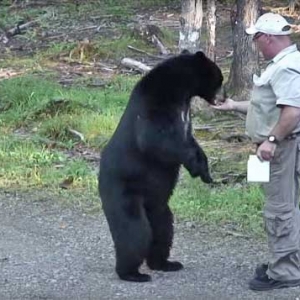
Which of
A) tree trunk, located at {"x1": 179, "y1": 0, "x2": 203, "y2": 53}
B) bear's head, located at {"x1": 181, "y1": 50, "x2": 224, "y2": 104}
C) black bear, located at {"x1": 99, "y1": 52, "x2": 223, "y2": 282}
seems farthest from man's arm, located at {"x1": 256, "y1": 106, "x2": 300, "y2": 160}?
tree trunk, located at {"x1": 179, "y1": 0, "x2": 203, "y2": 53}

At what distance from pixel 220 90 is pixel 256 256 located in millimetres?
1317

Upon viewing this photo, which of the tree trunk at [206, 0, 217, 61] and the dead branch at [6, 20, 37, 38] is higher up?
the tree trunk at [206, 0, 217, 61]

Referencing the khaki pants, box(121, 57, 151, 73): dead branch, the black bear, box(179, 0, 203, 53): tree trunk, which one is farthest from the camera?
box(121, 57, 151, 73): dead branch

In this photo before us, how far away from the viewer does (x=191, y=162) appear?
6.20 m

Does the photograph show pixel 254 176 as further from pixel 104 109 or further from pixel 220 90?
pixel 104 109

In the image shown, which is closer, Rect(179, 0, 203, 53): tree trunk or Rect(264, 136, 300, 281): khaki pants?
Rect(264, 136, 300, 281): khaki pants

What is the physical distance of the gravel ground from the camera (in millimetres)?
6168

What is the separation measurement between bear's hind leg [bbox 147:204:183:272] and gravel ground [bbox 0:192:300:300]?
0.07 meters

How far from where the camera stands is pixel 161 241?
Result: 6574mm

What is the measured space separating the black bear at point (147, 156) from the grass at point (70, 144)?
67.4 inches

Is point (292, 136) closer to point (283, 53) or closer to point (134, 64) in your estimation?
point (283, 53)

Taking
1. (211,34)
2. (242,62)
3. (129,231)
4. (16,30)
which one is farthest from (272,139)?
(16,30)

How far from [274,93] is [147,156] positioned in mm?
967

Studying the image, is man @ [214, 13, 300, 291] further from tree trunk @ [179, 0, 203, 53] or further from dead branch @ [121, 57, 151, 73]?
dead branch @ [121, 57, 151, 73]
